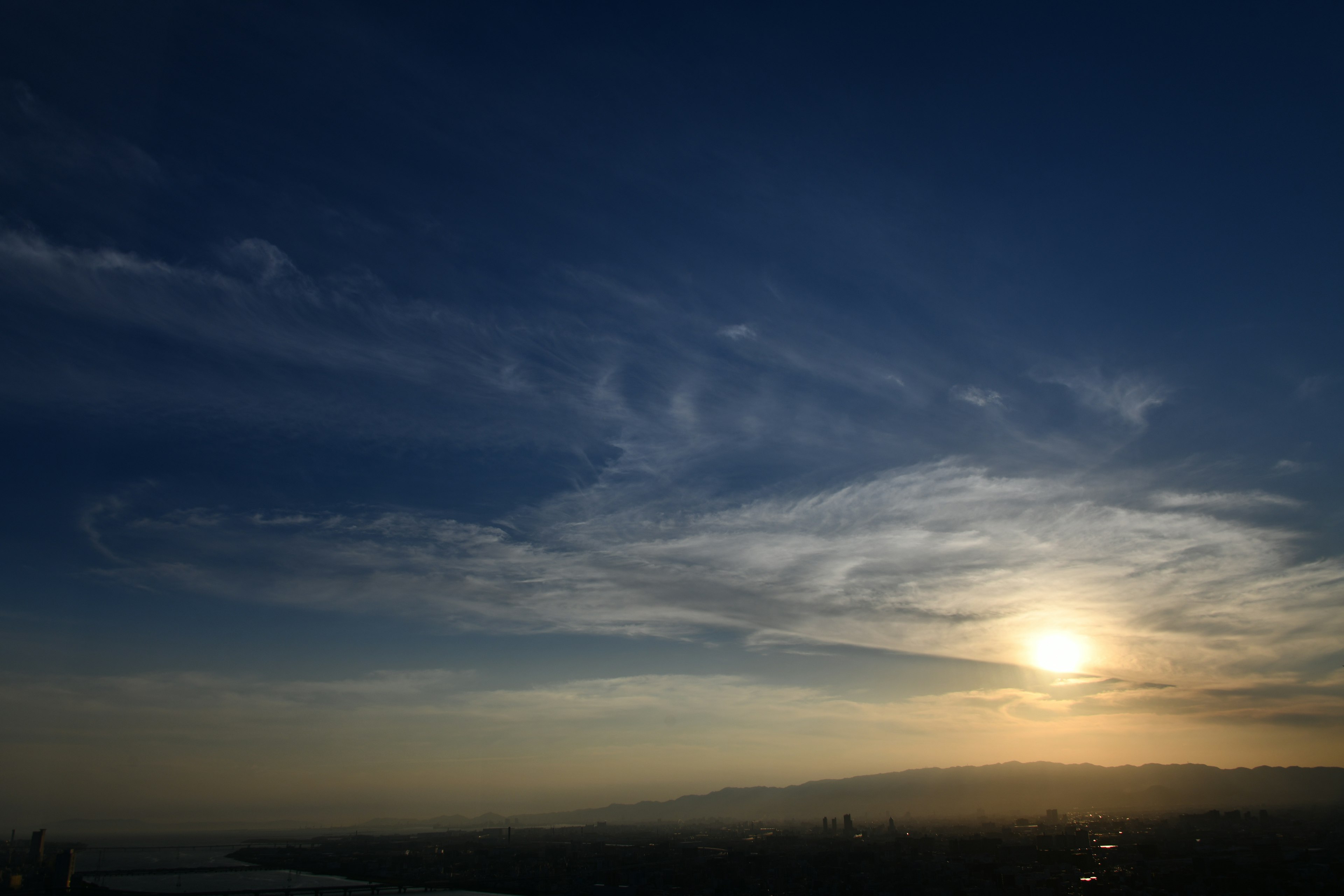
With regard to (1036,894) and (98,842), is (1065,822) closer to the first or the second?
(1036,894)

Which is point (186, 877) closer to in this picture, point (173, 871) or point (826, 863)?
point (173, 871)

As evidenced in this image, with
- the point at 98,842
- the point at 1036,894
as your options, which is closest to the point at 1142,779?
the point at 1036,894

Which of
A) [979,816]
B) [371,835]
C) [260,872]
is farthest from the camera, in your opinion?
[371,835]

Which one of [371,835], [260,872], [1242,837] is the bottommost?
[371,835]

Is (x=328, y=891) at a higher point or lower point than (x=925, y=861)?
lower

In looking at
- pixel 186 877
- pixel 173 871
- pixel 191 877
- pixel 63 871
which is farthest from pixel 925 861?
pixel 173 871

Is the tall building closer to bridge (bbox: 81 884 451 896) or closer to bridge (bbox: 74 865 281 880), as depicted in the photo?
bridge (bbox: 81 884 451 896)

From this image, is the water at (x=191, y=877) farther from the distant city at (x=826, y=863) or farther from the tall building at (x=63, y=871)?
the tall building at (x=63, y=871)

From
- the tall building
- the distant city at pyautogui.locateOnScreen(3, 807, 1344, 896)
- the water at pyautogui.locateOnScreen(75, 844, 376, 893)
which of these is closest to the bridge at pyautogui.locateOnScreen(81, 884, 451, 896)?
the distant city at pyautogui.locateOnScreen(3, 807, 1344, 896)

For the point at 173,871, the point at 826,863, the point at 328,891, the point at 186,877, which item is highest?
the point at 826,863
